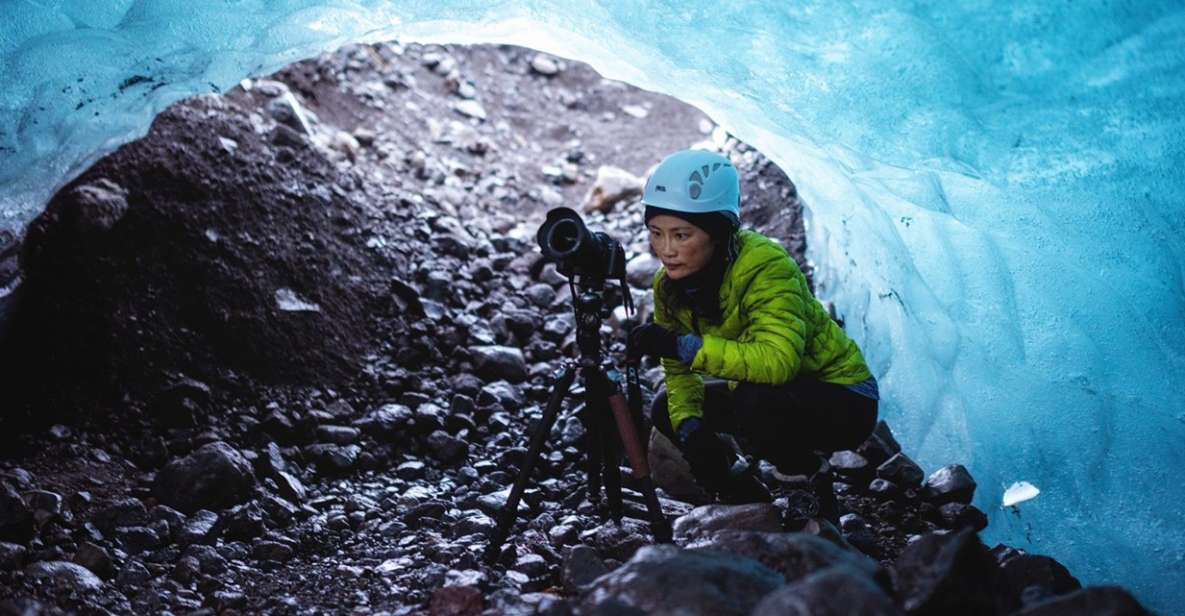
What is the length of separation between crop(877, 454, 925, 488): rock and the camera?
5.28 ft

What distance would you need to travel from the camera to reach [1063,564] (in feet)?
9.03

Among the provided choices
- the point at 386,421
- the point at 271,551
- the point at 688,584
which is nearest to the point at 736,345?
the point at 688,584

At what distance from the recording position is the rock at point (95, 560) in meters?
2.41

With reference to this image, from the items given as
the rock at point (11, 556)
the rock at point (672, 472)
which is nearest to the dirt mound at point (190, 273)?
the rock at point (11, 556)

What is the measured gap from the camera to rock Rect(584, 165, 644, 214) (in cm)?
657

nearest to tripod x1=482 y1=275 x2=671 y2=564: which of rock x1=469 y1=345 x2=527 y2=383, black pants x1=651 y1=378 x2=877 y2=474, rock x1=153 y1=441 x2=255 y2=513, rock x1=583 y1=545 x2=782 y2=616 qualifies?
black pants x1=651 y1=378 x2=877 y2=474

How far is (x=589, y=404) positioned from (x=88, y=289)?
2041mm

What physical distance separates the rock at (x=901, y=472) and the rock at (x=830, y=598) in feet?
6.32

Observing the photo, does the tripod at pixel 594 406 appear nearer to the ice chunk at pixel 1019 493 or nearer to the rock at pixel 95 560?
the rock at pixel 95 560

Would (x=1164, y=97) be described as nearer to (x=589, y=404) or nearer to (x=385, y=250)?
(x=589, y=404)

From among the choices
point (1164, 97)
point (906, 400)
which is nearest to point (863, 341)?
point (906, 400)

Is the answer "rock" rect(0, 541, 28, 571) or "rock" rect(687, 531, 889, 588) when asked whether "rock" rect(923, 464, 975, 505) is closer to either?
"rock" rect(687, 531, 889, 588)

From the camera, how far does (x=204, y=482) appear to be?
111 inches

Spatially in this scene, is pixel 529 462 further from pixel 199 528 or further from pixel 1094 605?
pixel 1094 605
